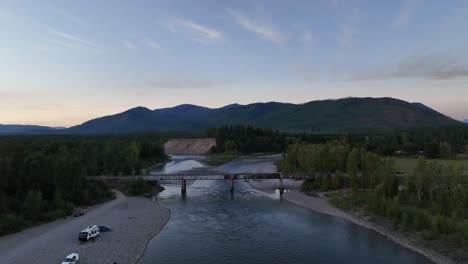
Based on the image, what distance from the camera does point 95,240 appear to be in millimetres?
53094

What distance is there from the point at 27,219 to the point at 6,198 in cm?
587

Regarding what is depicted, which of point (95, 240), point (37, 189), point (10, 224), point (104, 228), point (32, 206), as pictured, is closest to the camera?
point (95, 240)

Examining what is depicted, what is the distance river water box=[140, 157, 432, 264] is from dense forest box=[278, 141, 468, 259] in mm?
5099

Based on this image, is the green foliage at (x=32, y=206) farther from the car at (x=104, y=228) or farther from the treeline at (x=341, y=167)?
the treeline at (x=341, y=167)

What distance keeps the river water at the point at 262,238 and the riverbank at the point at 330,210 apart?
136 cm

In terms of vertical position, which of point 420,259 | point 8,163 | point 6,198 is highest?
point 8,163

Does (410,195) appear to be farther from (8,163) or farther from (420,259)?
(8,163)

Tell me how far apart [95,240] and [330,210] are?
41818 millimetres

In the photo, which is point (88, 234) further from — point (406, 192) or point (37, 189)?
point (406, 192)

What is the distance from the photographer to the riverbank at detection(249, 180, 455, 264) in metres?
48.6

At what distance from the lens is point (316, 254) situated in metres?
48.8

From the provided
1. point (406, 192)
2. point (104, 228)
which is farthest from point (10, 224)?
point (406, 192)

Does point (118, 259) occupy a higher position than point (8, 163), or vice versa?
point (8, 163)

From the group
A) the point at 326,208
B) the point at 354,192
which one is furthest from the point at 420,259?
the point at 354,192
